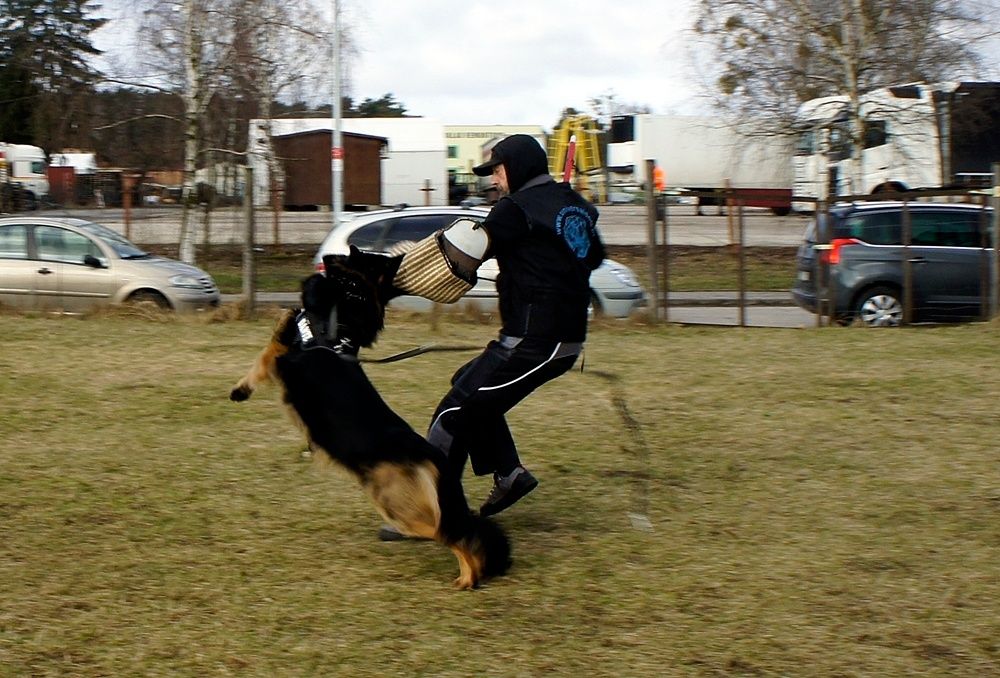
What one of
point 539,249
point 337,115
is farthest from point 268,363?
point 337,115

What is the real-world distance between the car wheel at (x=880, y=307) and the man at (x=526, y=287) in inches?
359

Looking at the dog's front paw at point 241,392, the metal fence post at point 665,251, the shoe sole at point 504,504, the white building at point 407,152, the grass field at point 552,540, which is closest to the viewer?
the grass field at point 552,540

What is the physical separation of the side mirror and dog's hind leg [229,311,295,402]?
30.3 ft

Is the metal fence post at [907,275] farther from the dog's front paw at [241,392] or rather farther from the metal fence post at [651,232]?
the dog's front paw at [241,392]

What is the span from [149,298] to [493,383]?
369 inches

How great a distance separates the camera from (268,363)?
4.30 metres

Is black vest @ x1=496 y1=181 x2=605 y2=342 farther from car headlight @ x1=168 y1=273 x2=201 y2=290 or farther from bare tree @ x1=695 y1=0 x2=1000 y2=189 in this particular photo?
bare tree @ x1=695 y1=0 x2=1000 y2=189

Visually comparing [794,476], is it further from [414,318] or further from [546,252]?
[414,318]

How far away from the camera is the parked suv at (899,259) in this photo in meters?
12.8

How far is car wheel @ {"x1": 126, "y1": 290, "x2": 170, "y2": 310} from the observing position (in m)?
12.8

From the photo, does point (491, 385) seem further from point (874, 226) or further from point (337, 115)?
point (337, 115)

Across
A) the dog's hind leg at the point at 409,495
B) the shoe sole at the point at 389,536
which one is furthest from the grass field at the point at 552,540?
the dog's hind leg at the point at 409,495

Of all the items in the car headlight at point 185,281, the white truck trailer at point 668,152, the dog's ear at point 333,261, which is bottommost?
the dog's ear at point 333,261

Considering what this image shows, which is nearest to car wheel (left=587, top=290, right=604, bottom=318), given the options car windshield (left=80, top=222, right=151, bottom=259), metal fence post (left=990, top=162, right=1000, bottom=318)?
metal fence post (left=990, top=162, right=1000, bottom=318)
